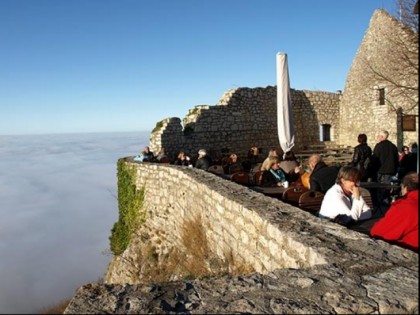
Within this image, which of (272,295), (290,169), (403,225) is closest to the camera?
(272,295)

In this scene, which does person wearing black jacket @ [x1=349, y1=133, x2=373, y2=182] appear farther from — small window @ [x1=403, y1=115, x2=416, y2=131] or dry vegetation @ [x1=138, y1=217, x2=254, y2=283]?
small window @ [x1=403, y1=115, x2=416, y2=131]

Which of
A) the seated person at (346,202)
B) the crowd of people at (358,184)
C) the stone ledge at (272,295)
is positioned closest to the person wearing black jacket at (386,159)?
the crowd of people at (358,184)

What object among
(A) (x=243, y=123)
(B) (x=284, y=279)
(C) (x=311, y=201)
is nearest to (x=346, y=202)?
(C) (x=311, y=201)

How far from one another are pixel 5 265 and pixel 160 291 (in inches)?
5857

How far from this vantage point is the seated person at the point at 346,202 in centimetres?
437

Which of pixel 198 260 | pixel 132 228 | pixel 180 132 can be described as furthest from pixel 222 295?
pixel 180 132

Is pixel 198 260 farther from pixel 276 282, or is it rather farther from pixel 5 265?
pixel 5 265

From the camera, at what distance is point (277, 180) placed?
25.2ft

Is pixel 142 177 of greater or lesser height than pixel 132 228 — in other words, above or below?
above

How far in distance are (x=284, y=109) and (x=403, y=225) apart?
7.80 m

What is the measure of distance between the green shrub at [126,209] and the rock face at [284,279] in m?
6.82

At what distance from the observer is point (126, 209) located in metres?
12.5

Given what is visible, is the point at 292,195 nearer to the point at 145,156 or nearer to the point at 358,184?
the point at 358,184

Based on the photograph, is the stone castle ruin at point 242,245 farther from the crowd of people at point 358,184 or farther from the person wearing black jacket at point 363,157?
the person wearing black jacket at point 363,157
